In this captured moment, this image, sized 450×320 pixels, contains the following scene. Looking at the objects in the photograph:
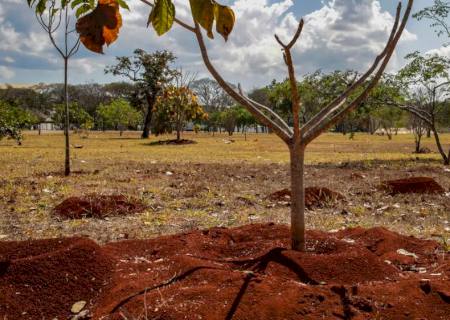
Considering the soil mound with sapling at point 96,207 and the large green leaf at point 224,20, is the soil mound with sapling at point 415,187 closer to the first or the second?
the soil mound with sapling at point 96,207

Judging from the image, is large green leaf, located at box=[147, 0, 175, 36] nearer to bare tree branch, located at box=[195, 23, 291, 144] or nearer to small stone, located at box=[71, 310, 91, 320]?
bare tree branch, located at box=[195, 23, 291, 144]

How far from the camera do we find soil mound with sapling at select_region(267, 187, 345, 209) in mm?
8789

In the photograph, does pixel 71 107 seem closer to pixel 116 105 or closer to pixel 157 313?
pixel 116 105

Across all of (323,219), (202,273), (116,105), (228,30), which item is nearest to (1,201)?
(323,219)

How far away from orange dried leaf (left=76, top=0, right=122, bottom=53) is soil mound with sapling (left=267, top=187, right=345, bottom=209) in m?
7.27

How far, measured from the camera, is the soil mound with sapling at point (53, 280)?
342cm

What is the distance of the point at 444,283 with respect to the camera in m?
3.39

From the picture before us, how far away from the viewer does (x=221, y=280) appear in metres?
3.36

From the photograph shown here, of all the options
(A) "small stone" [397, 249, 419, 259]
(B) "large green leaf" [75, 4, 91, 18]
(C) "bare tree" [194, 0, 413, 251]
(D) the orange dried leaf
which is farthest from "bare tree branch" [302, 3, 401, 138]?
(D) the orange dried leaf

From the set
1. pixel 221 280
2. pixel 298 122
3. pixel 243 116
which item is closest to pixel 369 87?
pixel 298 122

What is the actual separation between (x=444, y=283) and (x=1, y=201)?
8170mm

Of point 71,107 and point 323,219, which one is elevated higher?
point 71,107

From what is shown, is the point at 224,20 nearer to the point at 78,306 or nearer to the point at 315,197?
the point at 78,306

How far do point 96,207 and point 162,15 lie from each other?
262 inches
